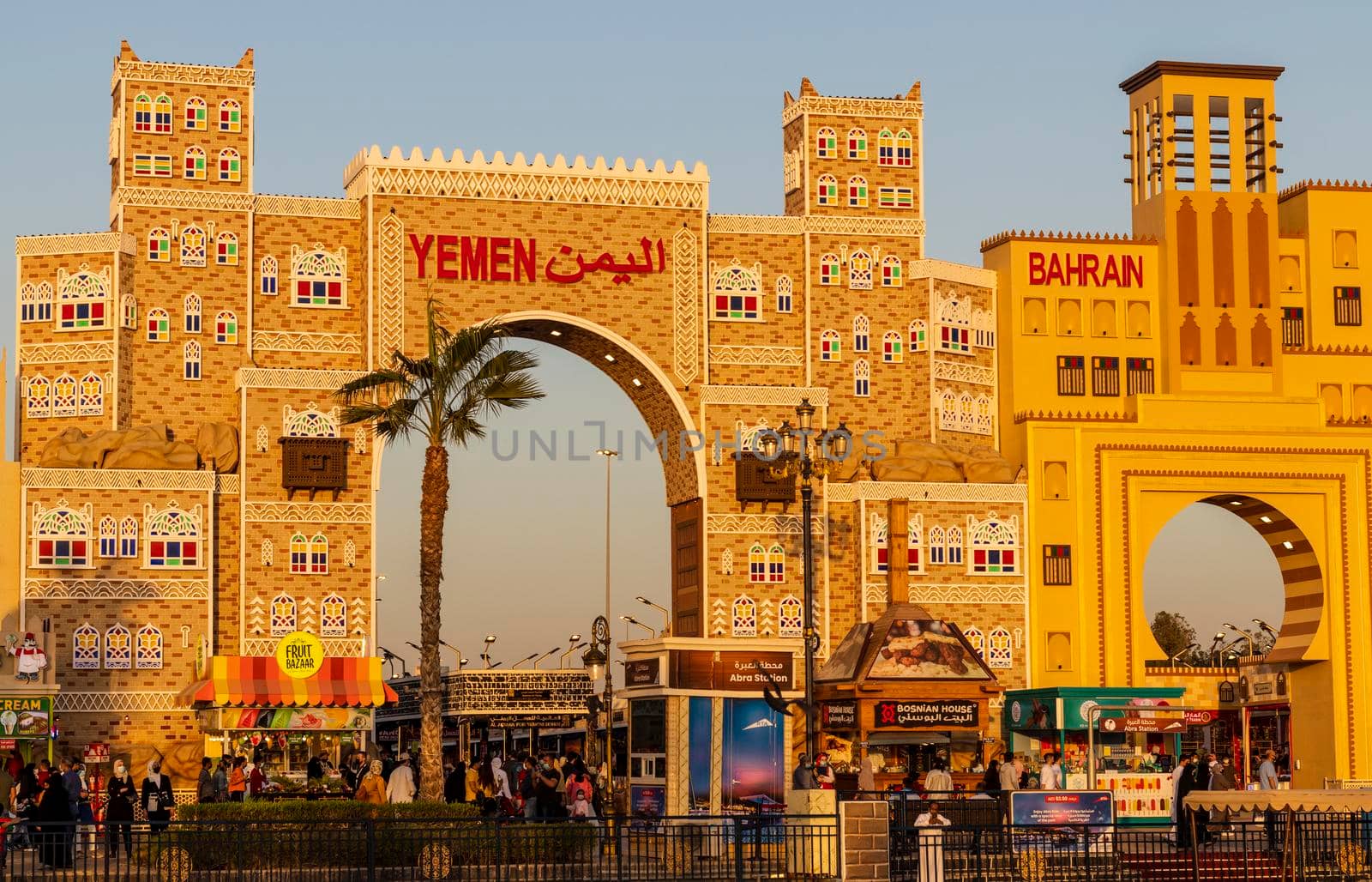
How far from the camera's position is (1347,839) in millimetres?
32156

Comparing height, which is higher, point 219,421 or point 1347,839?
point 219,421

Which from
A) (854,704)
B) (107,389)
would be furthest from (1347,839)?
(107,389)

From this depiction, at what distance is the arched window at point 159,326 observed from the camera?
5691 cm

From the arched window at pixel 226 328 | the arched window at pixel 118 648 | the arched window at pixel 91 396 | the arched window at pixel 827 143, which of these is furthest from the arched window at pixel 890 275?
the arched window at pixel 118 648

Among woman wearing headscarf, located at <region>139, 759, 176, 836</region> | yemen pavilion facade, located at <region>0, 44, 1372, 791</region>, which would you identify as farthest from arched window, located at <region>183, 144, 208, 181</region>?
woman wearing headscarf, located at <region>139, 759, 176, 836</region>

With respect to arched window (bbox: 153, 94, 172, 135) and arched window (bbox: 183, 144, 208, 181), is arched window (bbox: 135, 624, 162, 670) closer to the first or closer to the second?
arched window (bbox: 183, 144, 208, 181)

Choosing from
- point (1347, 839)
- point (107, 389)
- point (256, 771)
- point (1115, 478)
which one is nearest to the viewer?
point (1347, 839)

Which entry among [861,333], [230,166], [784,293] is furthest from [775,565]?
[230,166]

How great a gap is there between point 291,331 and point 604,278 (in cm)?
852

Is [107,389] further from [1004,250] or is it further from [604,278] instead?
[1004,250]

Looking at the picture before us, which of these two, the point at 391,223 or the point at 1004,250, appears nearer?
the point at 391,223

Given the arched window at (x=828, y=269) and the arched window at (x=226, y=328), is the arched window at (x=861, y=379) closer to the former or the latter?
the arched window at (x=828, y=269)

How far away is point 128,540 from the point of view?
2157 inches

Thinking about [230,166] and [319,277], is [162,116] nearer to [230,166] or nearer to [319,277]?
[230,166]
